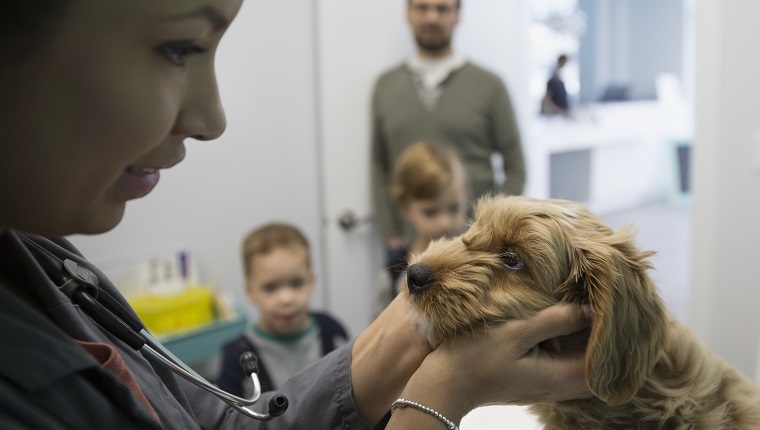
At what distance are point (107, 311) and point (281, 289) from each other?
1339 mm

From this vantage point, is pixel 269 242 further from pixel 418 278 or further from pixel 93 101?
pixel 93 101

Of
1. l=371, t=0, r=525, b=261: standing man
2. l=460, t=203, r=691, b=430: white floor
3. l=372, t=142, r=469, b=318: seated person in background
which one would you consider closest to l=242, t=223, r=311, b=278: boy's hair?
l=372, t=142, r=469, b=318: seated person in background

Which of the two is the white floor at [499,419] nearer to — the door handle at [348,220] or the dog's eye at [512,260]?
the dog's eye at [512,260]

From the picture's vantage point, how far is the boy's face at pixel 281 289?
2.06 m

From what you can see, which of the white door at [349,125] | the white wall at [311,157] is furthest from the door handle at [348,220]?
the white wall at [311,157]

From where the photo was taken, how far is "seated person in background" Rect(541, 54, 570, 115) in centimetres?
333

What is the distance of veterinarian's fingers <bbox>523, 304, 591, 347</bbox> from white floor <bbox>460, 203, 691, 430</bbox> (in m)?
0.14

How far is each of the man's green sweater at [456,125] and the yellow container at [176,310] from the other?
846mm

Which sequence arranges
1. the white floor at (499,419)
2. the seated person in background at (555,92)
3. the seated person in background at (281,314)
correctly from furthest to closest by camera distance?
the seated person in background at (555,92) → the seated person in background at (281,314) → the white floor at (499,419)

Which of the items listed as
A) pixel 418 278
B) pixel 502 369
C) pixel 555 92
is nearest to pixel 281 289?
pixel 418 278

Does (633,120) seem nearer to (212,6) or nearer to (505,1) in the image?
(505,1)

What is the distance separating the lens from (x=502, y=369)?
78cm

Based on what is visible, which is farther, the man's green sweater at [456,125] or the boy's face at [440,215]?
the man's green sweater at [456,125]

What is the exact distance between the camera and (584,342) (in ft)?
2.80
